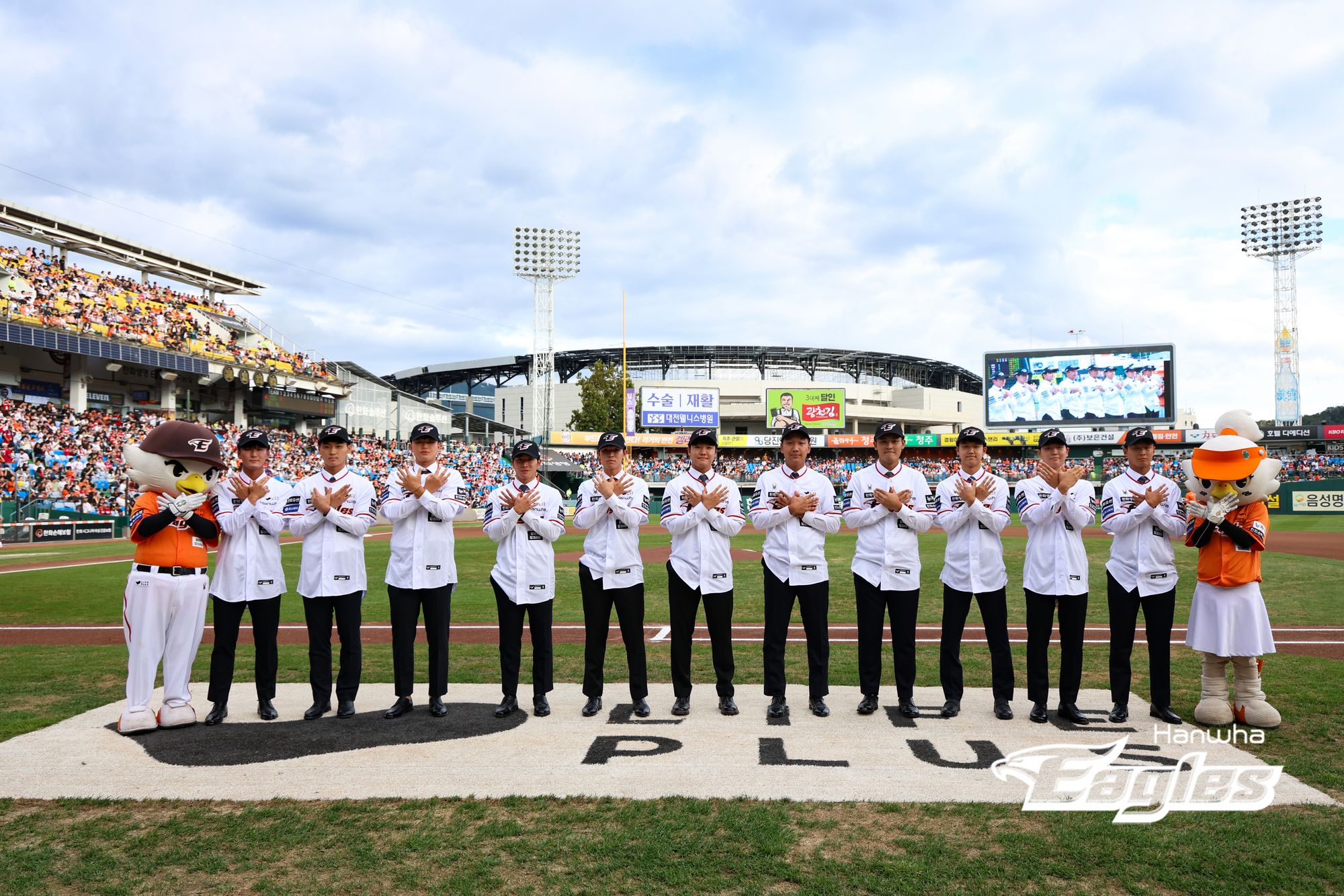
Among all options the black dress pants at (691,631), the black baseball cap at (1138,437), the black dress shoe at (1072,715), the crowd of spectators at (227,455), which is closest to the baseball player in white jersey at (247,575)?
the black dress pants at (691,631)

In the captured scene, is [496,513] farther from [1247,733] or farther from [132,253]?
[132,253]

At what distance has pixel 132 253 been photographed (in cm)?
4222

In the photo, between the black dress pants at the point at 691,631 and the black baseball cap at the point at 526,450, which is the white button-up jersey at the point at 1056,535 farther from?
the black baseball cap at the point at 526,450

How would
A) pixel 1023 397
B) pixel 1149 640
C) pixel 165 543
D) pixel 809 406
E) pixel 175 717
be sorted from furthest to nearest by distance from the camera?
pixel 809 406 → pixel 1023 397 → pixel 1149 640 → pixel 165 543 → pixel 175 717

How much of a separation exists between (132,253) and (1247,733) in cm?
5020

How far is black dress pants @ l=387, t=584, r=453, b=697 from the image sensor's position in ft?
21.2

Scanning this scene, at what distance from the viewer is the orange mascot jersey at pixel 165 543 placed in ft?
20.3

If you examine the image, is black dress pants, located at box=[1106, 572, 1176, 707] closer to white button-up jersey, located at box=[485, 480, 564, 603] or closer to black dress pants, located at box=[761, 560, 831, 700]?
black dress pants, located at box=[761, 560, 831, 700]

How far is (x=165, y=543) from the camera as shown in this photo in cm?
622

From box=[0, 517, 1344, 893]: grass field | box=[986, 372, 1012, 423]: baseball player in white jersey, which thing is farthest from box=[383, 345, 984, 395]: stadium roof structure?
box=[0, 517, 1344, 893]: grass field

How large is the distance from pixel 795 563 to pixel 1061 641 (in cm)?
212

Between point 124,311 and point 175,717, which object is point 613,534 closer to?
point 175,717

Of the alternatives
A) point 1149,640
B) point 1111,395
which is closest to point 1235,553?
point 1149,640

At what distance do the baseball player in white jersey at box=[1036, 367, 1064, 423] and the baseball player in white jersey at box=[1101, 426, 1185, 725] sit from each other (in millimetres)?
45989
